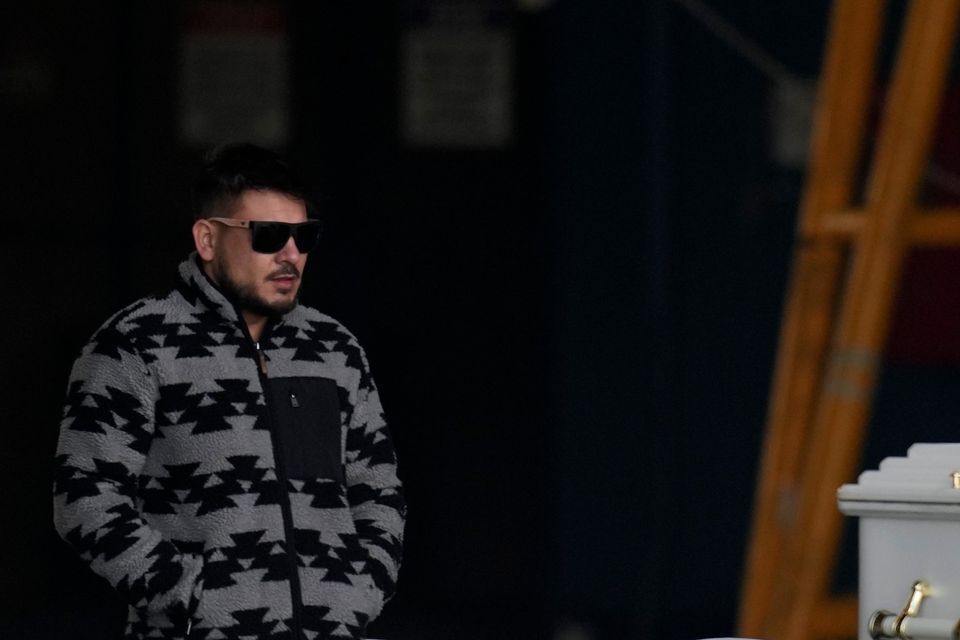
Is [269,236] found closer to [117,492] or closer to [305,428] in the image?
[305,428]

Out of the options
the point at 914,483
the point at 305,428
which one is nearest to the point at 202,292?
the point at 305,428

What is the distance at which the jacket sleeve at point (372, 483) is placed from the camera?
7.97 feet

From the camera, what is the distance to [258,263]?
2354 millimetres

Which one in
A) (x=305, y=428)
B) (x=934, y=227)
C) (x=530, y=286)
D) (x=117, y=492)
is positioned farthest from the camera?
(x=530, y=286)

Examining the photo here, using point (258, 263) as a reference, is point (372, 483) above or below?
below

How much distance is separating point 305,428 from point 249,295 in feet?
0.59

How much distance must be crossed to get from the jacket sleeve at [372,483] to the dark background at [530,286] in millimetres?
3729

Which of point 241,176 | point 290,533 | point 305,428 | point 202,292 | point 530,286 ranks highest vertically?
point 241,176

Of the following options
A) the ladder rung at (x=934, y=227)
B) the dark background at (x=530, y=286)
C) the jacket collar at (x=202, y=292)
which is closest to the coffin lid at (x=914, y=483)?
the jacket collar at (x=202, y=292)

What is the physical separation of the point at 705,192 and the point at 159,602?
14.0ft

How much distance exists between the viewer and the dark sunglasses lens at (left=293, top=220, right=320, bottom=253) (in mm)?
2354

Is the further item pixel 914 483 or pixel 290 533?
pixel 914 483

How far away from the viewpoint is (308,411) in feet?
7.72

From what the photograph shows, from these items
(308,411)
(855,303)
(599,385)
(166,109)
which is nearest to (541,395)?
(599,385)
